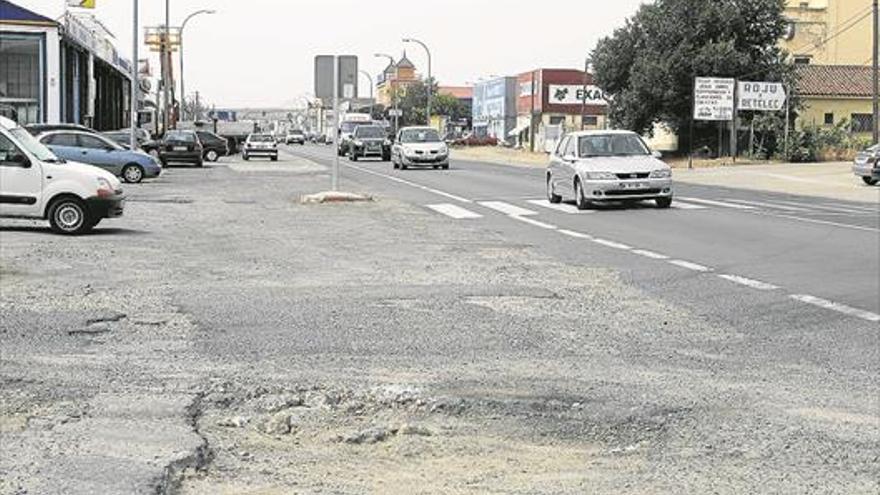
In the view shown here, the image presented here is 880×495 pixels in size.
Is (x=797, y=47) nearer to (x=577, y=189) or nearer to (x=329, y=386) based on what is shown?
(x=577, y=189)

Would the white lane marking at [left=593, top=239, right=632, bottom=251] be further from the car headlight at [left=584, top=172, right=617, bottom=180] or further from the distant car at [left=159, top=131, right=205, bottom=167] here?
the distant car at [left=159, top=131, right=205, bottom=167]

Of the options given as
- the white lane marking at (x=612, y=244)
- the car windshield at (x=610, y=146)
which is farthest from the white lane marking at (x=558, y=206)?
the white lane marking at (x=612, y=244)

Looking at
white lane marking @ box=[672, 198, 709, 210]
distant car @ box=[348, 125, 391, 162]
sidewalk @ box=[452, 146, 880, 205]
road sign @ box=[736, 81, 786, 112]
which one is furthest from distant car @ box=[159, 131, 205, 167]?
white lane marking @ box=[672, 198, 709, 210]

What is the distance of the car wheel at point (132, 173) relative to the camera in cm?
3247

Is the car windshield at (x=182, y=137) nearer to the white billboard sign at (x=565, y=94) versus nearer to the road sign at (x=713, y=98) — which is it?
the road sign at (x=713, y=98)

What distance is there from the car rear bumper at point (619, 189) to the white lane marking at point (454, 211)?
2.34 metres

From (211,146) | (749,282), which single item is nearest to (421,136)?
(211,146)

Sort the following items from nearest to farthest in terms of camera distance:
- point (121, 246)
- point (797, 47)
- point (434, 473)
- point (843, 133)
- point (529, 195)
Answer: point (434, 473) < point (121, 246) < point (529, 195) < point (843, 133) < point (797, 47)

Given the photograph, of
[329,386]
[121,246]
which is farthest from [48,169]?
[329,386]

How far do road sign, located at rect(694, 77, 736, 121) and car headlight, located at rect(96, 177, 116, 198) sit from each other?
128 feet

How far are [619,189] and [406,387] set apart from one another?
15929 mm

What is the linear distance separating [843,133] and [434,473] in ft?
183

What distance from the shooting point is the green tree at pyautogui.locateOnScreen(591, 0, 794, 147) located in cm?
5638

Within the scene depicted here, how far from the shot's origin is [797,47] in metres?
80.2
